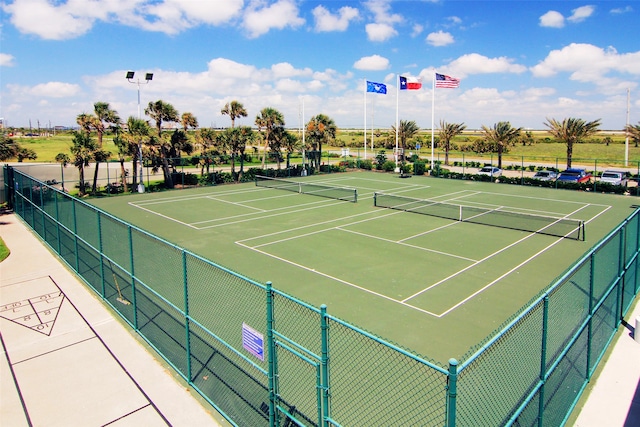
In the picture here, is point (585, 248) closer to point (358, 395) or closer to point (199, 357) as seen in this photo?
point (358, 395)

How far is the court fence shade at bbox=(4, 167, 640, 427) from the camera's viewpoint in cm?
679

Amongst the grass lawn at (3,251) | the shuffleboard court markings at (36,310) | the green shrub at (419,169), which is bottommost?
the shuffleboard court markings at (36,310)

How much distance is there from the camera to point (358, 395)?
27.9 ft

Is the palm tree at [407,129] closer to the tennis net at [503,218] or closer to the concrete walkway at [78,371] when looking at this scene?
the tennis net at [503,218]

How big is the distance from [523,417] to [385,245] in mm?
13258

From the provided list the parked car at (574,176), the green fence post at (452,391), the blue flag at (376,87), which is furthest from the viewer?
the blue flag at (376,87)

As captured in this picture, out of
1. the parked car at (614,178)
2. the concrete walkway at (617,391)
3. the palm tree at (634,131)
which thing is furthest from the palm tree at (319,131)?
the concrete walkway at (617,391)

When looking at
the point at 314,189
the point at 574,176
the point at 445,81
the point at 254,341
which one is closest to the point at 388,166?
the point at 445,81

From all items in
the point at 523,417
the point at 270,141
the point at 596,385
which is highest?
the point at 270,141

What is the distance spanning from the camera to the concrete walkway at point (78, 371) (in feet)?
26.4

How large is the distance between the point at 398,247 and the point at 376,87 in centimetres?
3327

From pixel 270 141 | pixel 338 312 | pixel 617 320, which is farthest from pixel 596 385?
pixel 270 141

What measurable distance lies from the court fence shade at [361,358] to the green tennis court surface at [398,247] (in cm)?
142

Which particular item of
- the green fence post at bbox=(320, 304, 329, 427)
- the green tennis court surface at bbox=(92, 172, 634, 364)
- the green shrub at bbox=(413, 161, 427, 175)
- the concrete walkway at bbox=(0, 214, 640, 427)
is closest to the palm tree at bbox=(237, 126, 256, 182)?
the green tennis court surface at bbox=(92, 172, 634, 364)
